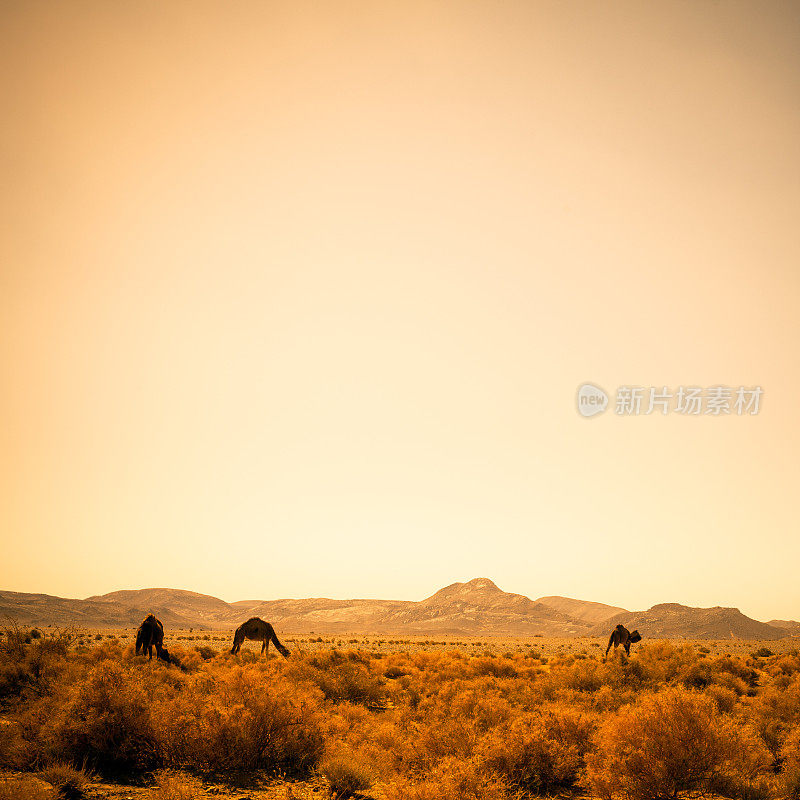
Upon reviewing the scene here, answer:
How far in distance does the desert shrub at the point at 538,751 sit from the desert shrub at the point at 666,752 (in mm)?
954

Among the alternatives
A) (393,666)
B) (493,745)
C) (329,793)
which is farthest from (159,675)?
(393,666)

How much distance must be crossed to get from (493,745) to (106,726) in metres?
6.35

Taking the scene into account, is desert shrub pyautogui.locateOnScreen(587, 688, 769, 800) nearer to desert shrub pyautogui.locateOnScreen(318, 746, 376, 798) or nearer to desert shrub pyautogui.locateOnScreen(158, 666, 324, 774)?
desert shrub pyautogui.locateOnScreen(318, 746, 376, 798)

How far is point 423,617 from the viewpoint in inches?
6718

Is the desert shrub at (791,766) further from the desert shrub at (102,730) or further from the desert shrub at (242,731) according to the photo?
the desert shrub at (102,730)

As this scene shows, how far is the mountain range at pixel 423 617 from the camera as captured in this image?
118 meters

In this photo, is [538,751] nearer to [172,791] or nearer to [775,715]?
[172,791]

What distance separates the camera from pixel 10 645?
18.6 meters

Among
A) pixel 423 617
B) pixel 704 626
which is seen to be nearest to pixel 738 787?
pixel 704 626

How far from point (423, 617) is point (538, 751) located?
17099cm

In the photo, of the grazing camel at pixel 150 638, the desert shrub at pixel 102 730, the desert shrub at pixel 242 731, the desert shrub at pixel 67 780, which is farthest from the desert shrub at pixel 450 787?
the grazing camel at pixel 150 638

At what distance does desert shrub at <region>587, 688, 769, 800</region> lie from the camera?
8.44 metres

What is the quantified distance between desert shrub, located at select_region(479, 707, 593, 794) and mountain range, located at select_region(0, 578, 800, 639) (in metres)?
103

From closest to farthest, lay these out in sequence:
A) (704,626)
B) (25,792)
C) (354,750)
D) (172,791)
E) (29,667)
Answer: (25,792)
(172,791)
(354,750)
(29,667)
(704,626)
